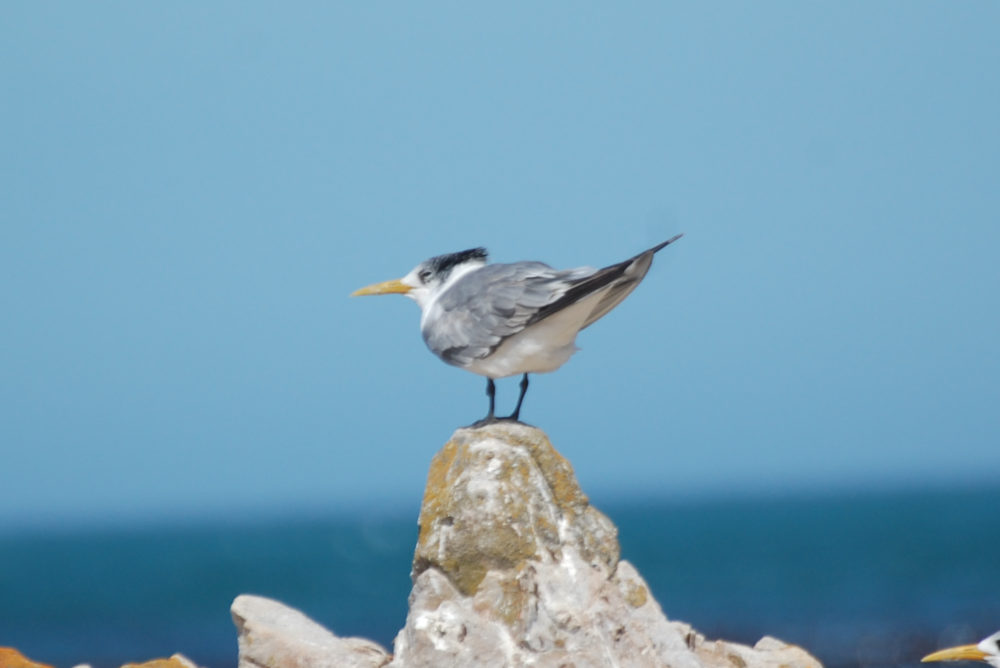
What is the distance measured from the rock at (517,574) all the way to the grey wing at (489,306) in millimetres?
706

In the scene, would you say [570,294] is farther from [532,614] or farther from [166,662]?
[166,662]

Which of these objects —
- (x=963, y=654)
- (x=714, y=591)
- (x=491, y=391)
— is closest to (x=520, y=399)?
(x=491, y=391)

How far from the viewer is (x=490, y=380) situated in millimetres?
9008

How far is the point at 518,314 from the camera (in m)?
8.46

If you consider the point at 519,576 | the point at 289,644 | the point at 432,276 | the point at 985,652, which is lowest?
the point at 985,652

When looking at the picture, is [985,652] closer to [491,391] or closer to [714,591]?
[491,391]

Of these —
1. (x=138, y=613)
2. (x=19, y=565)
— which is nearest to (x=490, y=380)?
(x=138, y=613)

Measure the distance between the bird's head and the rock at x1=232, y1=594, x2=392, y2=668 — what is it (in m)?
2.53

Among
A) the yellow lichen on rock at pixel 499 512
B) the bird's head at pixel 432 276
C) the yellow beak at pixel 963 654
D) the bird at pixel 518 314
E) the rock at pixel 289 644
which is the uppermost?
the bird's head at pixel 432 276

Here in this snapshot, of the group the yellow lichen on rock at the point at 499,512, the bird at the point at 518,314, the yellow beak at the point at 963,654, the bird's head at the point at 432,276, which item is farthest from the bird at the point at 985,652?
the bird's head at the point at 432,276

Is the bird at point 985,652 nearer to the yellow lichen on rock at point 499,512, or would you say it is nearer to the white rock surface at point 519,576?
the white rock surface at point 519,576

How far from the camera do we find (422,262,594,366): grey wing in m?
8.41

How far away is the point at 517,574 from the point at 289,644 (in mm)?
2154

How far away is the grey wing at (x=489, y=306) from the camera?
8.41 m
